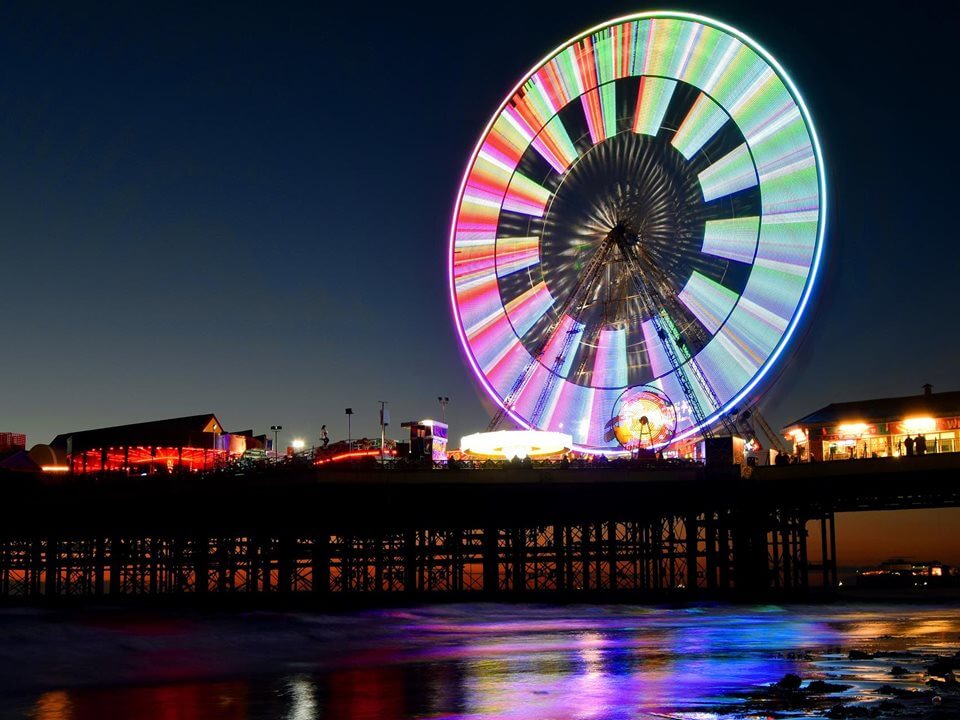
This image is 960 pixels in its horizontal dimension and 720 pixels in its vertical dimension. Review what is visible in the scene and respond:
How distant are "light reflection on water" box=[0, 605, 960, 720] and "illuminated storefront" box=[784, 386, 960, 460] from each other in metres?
23.5

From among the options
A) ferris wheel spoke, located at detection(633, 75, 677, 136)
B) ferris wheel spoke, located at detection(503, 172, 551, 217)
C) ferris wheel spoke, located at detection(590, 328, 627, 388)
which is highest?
ferris wheel spoke, located at detection(633, 75, 677, 136)

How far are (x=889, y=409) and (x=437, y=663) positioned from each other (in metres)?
48.7

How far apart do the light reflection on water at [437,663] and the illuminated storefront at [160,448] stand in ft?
63.9

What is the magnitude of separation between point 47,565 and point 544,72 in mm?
40339

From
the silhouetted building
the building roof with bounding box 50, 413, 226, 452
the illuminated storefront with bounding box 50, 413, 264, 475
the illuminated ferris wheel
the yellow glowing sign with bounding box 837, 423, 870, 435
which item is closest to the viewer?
the illuminated ferris wheel

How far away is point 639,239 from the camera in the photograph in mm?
48969

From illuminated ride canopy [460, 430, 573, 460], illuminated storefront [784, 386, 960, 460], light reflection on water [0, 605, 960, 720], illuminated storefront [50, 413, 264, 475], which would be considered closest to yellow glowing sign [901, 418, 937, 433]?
illuminated storefront [784, 386, 960, 460]

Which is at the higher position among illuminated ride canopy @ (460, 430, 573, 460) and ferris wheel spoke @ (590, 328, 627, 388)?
ferris wheel spoke @ (590, 328, 627, 388)

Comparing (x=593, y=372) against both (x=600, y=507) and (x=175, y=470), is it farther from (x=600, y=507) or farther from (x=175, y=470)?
(x=175, y=470)

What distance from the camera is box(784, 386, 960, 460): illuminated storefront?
6538 cm

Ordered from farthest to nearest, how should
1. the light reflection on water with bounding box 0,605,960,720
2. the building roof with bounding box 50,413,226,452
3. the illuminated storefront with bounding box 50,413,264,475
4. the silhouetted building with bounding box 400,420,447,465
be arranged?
the building roof with bounding box 50,413,226,452 < the illuminated storefront with bounding box 50,413,264,475 < the silhouetted building with bounding box 400,420,447,465 < the light reflection on water with bounding box 0,605,960,720

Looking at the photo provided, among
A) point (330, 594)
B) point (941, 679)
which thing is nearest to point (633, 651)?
point (941, 679)

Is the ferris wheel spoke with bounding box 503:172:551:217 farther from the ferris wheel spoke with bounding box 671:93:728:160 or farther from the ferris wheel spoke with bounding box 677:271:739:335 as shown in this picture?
the ferris wheel spoke with bounding box 677:271:739:335

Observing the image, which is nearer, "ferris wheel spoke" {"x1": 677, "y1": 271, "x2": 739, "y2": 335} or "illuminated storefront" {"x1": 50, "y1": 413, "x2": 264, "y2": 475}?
"ferris wheel spoke" {"x1": 677, "y1": 271, "x2": 739, "y2": 335}
